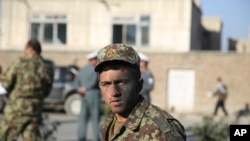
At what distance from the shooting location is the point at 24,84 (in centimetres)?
766

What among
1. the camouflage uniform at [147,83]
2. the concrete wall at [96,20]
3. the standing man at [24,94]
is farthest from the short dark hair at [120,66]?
the concrete wall at [96,20]

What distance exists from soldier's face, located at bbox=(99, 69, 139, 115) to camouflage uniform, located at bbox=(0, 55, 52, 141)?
14.9 feet

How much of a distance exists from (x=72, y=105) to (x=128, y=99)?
19.1 m

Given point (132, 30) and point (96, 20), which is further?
point (132, 30)

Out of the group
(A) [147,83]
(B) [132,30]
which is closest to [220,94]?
(B) [132,30]

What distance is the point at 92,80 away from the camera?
10.8 m

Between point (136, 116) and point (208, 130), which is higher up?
point (136, 116)

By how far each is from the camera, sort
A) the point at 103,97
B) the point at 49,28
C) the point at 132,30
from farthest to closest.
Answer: the point at 49,28 → the point at 132,30 → the point at 103,97

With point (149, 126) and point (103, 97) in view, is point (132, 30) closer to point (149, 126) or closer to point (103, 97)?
point (103, 97)

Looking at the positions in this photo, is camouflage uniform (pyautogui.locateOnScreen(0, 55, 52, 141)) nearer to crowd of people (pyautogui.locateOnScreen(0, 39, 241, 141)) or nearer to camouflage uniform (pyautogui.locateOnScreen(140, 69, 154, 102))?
crowd of people (pyautogui.locateOnScreen(0, 39, 241, 141))

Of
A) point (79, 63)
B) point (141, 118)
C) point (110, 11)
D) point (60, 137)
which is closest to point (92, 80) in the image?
point (60, 137)

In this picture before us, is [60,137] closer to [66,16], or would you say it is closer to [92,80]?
[92,80]

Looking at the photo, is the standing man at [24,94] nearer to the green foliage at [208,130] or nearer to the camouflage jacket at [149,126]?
the green foliage at [208,130]

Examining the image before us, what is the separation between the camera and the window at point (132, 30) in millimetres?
30828
